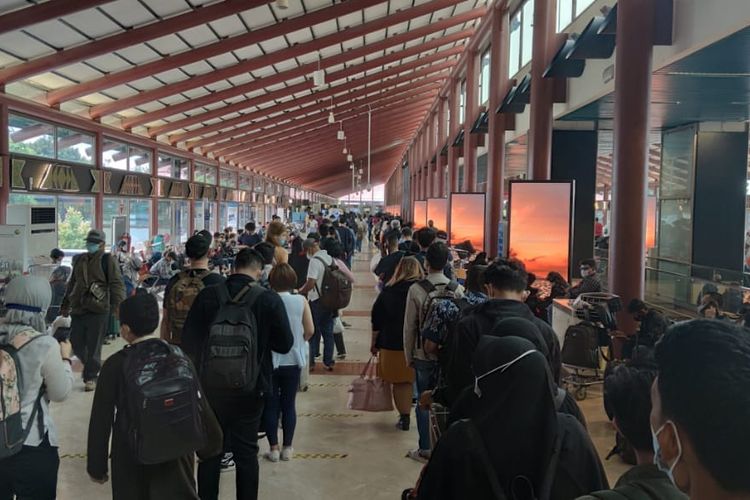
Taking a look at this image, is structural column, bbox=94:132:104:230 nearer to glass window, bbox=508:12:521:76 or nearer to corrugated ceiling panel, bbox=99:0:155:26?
corrugated ceiling panel, bbox=99:0:155:26

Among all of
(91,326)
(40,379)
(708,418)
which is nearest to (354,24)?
(91,326)

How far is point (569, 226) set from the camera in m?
7.92

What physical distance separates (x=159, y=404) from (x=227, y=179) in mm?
25596

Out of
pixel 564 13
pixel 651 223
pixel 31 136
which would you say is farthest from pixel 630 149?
pixel 31 136

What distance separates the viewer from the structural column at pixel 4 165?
33.3 feet

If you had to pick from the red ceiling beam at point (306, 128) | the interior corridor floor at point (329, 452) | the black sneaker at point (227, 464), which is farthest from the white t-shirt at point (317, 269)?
the red ceiling beam at point (306, 128)

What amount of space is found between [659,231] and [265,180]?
26013mm

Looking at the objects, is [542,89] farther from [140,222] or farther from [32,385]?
[140,222]

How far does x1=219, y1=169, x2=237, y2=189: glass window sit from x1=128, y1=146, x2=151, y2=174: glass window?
26.0 feet

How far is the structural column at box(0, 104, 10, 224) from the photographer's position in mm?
10164

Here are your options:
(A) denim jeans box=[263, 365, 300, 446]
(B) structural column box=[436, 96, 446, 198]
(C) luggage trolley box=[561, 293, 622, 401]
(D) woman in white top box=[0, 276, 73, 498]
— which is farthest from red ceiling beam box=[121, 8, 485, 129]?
(D) woman in white top box=[0, 276, 73, 498]

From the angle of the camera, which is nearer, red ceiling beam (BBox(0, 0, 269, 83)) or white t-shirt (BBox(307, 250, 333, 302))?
white t-shirt (BBox(307, 250, 333, 302))

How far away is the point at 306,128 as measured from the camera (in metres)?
25.7

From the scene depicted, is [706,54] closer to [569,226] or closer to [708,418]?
[569,226]
